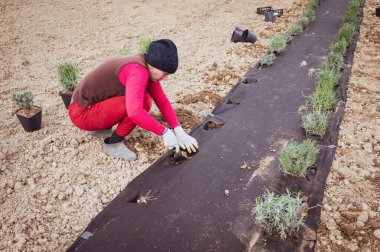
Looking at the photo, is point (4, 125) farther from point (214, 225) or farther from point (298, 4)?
point (298, 4)

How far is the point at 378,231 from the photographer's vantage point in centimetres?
202

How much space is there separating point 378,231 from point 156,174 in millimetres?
1734

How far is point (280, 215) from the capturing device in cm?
191

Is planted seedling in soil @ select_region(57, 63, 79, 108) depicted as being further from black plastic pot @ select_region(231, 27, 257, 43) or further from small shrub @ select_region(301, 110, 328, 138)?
black plastic pot @ select_region(231, 27, 257, 43)

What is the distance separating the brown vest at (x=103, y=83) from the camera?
239 centimetres

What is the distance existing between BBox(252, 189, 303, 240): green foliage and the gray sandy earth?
31 cm

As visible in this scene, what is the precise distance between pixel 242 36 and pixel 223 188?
368 centimetres

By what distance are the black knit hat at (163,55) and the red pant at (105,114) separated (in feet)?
1.85

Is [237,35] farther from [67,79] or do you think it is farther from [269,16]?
[67,79]

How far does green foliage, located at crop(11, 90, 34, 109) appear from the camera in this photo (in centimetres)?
313

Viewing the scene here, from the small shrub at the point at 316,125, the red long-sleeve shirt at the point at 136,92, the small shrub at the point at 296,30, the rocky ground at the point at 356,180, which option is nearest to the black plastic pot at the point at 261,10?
the small shrub at the point at 296,30

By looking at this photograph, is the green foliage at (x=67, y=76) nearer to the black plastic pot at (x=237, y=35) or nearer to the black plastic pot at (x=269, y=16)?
the black plastic pot at (x=237, y=35)

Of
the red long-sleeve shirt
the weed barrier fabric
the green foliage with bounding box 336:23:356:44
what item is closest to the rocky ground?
the weed barrier fabric

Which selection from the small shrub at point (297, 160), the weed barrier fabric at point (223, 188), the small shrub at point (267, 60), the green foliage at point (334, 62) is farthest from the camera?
the small shrub at point (267, 60)
